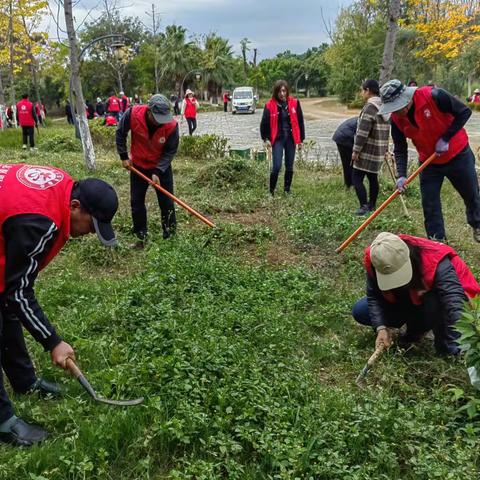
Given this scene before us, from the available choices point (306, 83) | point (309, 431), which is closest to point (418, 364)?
point (309, 431)

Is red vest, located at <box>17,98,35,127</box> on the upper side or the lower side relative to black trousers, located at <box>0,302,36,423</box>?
upper

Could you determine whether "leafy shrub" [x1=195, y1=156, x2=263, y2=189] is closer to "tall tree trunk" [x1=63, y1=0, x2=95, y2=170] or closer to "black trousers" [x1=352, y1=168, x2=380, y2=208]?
"black trousers" [x1=352, y1=168, x2=380, y2=208]

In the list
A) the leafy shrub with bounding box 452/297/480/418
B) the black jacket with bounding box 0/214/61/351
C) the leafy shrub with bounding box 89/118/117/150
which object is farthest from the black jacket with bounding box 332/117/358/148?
the leafy shrub with bounding box 89/118/117/150

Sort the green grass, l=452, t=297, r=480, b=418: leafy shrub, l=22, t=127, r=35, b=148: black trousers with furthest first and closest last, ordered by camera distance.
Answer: l=22, t=127, r=35, b=148: black trousers < l=452, t=297, r=480, b=418: leafy shrub < the green grass

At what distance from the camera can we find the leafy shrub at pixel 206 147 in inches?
421

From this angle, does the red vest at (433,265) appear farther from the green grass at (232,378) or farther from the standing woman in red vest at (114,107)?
the standing woman in red vest at (114,107)

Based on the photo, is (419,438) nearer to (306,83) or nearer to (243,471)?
(243,471)

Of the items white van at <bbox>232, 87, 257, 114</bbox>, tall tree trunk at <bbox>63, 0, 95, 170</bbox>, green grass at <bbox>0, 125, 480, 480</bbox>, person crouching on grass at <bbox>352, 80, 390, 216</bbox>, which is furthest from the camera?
white van at <bbox>232, 87, 257, 114</bbox>

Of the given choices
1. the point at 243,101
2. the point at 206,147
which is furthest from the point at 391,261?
the point at 243,101

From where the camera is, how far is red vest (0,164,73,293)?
6.86ft

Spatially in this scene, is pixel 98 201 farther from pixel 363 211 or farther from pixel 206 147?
pixel 206 147

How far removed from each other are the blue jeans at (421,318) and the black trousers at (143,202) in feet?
8.45

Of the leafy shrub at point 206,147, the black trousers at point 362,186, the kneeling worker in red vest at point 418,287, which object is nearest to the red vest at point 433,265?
the kneeling worker in red vest at point 418,287

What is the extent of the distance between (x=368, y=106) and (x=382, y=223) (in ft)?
4.82
